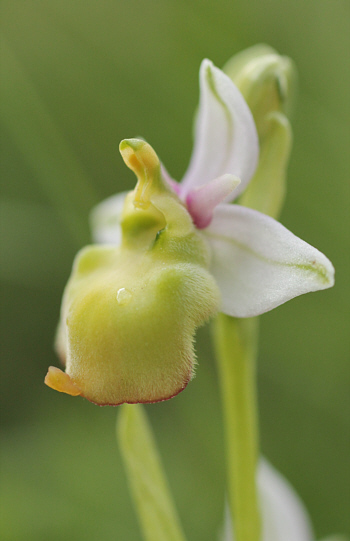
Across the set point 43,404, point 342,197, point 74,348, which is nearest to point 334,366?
point 342,197

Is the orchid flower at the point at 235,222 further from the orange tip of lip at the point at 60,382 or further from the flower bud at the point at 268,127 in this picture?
the orange tip of lip at the point at 60,382

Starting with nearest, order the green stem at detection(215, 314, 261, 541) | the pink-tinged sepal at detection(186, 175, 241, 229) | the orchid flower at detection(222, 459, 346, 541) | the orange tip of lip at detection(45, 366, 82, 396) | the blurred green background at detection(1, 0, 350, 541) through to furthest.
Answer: the orange tip of lip at detection(45, 366, 82, 396) < the pink-tinged sepal at detection(186, 175, 241, 229) < the green stem at detection(215, 314, 261, 541) < the orchid flower at detection(222, 459, 346, 541) < the blurred green background at detection(1, 0, 350, 541)

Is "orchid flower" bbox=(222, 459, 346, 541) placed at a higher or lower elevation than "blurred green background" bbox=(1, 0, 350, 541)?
lower

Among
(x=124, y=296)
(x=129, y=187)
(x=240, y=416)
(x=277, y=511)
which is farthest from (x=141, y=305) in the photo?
(x=129, y=187)

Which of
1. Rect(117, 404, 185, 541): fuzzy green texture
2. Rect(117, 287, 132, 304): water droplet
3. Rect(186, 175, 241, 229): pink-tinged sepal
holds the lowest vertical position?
Rect(117, 404, 185, 541): fuzzy green texture

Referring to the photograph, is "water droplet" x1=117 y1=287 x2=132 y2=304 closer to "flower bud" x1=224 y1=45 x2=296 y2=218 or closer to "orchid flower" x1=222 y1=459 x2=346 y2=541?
"flower bud" x1=224 y1=45 x2=296 y2=218

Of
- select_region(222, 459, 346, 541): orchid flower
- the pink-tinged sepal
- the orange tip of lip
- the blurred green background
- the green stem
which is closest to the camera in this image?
the orange tip of lip

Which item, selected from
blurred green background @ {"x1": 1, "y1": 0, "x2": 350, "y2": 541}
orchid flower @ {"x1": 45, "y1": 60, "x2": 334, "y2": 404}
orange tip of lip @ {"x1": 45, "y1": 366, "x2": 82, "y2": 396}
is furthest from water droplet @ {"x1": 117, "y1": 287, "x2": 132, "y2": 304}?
blurred green background @ {"x1": 1, "y1": 0, "x2": 350, "y2": 541}

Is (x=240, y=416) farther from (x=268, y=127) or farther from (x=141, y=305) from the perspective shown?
(x=268, y=127)
